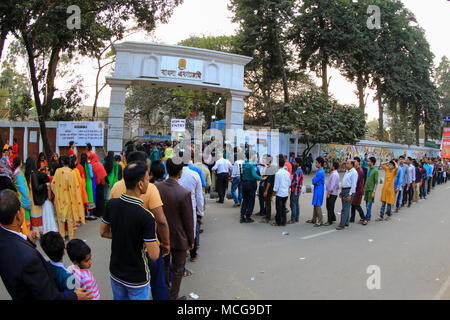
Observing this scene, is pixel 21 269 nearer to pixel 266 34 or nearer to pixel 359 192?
pixel 359 192

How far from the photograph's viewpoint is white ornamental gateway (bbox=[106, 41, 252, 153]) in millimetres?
14422

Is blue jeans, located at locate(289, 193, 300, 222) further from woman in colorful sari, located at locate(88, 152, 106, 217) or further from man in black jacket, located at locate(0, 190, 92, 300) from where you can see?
man in black jacket, located at locate(0, 190, 92, 300)

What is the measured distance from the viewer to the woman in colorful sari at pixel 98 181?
726cm

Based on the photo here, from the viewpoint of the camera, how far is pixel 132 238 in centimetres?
251

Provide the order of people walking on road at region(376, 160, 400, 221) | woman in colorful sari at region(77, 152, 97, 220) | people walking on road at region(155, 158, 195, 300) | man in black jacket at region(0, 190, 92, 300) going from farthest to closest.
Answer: people walking on road at region(376, 160, 400, 221) < woman in colorful sari at region(77, 152, 97, 220) < people walking on road at region(155, 158, 195, 300) < man in black jacket at region(0, 190, 92, 300)

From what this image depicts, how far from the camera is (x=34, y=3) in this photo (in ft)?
32.1

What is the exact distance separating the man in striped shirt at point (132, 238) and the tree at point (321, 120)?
55.1 feet

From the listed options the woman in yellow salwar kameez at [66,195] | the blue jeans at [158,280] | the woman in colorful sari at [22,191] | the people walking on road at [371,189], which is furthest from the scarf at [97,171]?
the people walking on road at [371,189]

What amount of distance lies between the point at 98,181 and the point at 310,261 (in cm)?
518

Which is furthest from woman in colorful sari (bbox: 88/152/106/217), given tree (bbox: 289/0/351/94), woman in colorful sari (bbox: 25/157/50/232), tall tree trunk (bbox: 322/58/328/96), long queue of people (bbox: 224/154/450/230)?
tall tree trunk (bbox: 322/58/328/96)

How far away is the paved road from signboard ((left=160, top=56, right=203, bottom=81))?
9.05m

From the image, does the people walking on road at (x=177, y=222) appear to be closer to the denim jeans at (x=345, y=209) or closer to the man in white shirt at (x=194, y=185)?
the man in white shirt at (x=194, y=185)

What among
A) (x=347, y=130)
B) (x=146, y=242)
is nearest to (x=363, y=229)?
(x=146, y=242)

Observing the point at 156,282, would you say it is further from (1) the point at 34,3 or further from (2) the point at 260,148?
(2) the point at 260,148
